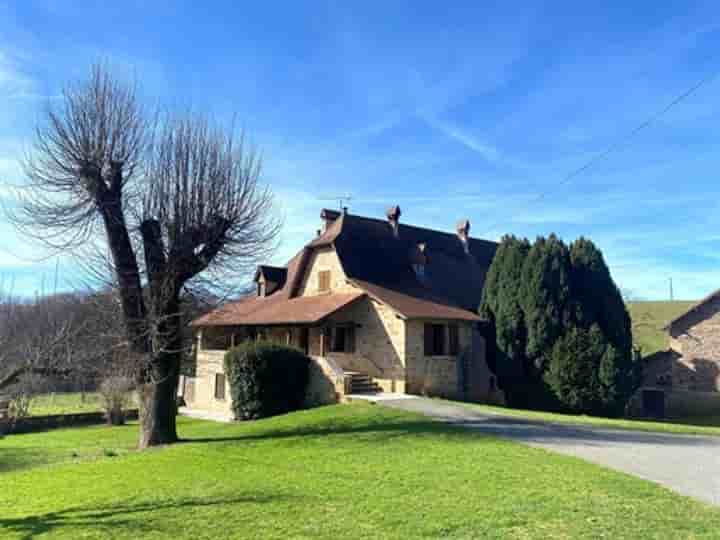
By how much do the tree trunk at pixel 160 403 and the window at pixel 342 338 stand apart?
9976mm

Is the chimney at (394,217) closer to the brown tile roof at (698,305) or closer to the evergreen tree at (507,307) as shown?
the evergreen tree at (507,307)

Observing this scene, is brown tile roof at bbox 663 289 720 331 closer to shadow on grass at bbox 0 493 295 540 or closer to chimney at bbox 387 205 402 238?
chimney at bbox 387 205 402 238

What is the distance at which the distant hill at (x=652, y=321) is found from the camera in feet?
118

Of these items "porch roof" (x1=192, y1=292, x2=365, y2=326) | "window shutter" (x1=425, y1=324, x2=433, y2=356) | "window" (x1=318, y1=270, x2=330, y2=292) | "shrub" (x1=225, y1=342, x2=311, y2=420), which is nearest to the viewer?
"shrub" (x1=225, y1=342, x2=311, y2=420)

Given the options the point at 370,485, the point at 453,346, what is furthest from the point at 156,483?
the point at 453,346

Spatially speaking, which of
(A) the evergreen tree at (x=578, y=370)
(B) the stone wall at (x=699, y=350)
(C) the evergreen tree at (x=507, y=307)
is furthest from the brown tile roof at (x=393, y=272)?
(B) the stone wall at (x=699, y=350)

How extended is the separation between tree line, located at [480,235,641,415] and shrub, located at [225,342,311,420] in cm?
907

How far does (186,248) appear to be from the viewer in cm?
1494

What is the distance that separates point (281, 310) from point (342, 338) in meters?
3.44

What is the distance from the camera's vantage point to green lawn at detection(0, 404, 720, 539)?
6.39 metres

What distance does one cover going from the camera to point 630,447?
11.7 metres

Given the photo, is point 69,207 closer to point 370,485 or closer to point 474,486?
point 370,485

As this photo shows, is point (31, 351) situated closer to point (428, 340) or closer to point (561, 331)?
point (428, 340)

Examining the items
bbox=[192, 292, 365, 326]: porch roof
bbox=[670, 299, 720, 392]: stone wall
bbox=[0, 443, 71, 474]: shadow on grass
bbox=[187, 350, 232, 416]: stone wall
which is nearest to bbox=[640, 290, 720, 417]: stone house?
bbox=[670, 299, 720, 392]: stone wall
